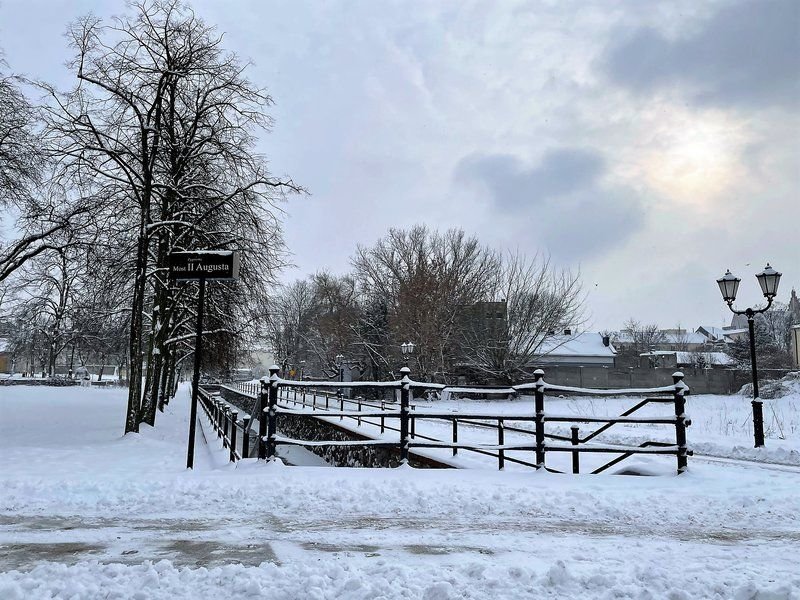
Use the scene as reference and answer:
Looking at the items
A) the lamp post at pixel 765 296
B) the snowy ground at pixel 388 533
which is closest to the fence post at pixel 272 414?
the snowy ground at pixel 388 533

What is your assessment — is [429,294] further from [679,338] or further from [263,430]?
[679,338]

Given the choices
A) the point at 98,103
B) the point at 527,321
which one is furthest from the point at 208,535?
the point at 527,321

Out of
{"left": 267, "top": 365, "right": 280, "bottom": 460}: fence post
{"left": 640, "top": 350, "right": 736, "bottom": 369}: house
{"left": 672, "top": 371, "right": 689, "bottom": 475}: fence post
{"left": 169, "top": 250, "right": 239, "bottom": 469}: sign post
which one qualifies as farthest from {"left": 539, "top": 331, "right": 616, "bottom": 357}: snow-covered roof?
{"left": 169, "top": 250, "right": 239, "bottom": 469}: sign post

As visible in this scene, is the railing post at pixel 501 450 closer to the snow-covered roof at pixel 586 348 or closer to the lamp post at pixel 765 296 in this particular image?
the lamp post at pixel 765 296

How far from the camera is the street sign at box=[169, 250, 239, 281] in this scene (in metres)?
8.68

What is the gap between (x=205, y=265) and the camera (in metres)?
8.71

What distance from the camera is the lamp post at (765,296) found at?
1365 centimetres

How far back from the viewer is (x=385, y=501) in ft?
22.7

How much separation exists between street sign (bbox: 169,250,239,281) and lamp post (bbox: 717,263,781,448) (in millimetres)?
11896

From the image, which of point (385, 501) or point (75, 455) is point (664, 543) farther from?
point (75, 455)

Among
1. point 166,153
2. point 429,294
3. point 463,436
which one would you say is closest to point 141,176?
point 166,153

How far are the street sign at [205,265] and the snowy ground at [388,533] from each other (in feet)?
9.23

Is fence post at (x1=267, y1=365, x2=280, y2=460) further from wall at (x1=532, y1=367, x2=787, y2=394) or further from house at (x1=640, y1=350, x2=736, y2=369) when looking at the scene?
house at (x1=640, y1=350, x2=736, y2=369)

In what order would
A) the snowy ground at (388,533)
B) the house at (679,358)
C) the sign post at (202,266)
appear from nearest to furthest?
the snowy ground at (388,533)
the sign post at (202,266)
the house at (679,358)
